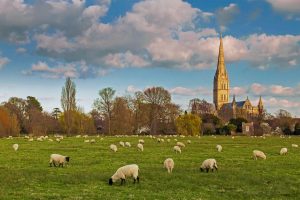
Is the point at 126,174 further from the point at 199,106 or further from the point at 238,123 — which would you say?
the point at 199,106

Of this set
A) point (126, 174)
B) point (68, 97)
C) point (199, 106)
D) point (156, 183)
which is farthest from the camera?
point (199, 106)

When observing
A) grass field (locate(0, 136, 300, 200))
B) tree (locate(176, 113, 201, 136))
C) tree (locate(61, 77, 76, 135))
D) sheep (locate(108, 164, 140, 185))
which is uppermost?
tree (locate(61, 77, 76, 135))

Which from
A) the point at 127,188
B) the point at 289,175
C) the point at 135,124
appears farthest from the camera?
the point at 135,124

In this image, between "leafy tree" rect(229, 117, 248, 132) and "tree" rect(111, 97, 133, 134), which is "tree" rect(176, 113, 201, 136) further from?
"leafy tree" rect(229, 117, 248, 132)

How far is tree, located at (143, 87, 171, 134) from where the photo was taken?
444 ft

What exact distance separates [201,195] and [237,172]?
914cm

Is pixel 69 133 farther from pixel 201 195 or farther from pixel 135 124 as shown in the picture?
pixel 201 195

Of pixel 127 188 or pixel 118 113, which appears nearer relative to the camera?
pixel 127 188

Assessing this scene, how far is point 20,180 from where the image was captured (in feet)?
77.5

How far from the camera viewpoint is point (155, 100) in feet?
452

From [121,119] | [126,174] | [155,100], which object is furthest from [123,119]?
[126,174]

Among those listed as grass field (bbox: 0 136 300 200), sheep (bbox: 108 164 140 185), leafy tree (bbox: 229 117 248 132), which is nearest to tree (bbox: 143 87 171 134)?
leafy tree (bbox: 229 117 248 132)

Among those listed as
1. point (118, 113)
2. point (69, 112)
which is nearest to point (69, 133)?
point (69, 112)

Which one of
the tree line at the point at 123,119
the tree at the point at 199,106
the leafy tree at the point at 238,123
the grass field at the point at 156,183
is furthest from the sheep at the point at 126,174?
the tree at the point at 199,106
